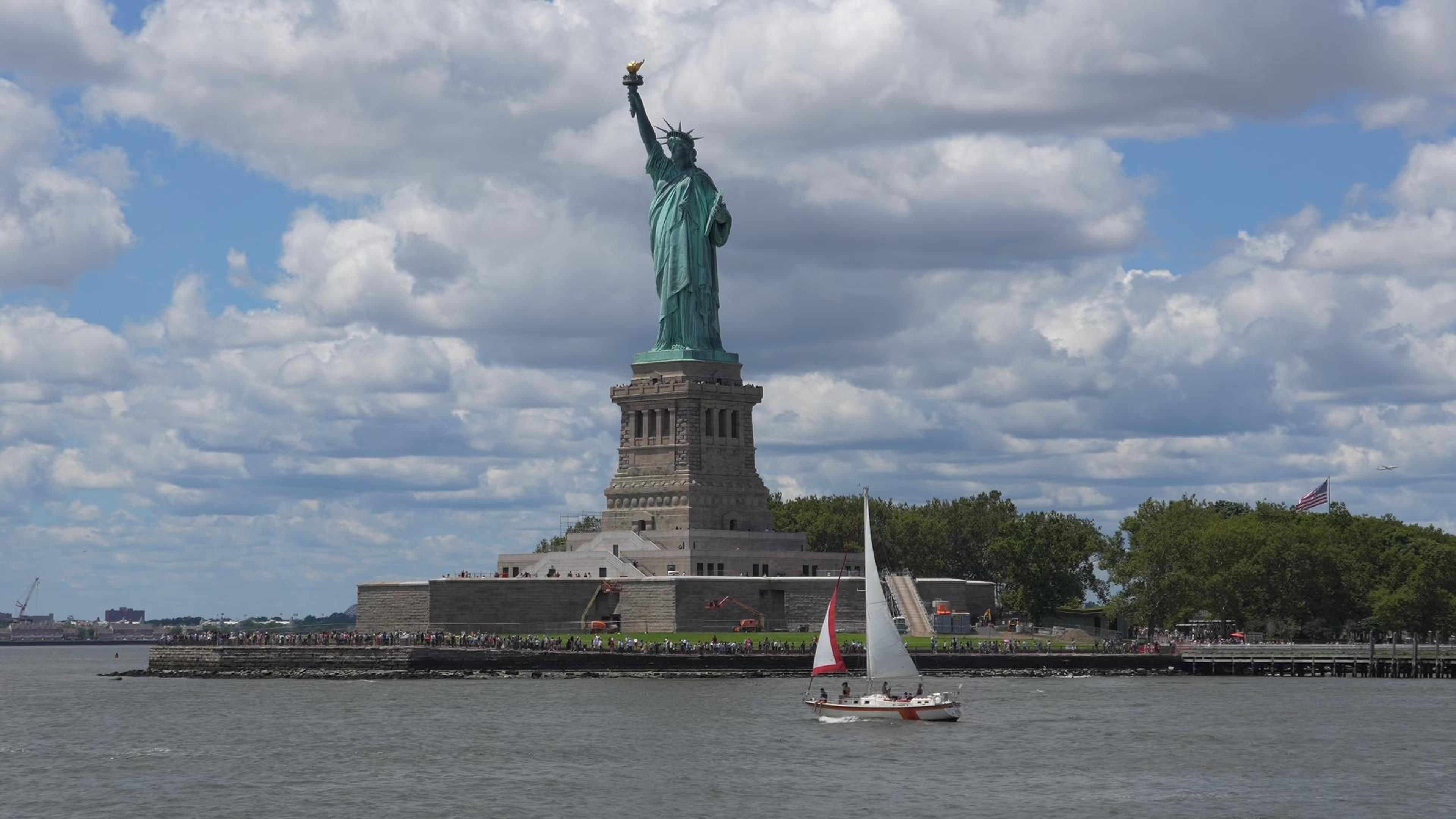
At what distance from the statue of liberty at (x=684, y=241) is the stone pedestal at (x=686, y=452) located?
1528 millimetres

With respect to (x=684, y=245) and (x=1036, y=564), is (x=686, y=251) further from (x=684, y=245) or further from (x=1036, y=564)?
(x=1036, y=564)

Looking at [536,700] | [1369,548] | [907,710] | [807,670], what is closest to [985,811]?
[907,710]

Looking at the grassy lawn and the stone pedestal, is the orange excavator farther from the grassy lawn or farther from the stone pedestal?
the stone pedestal

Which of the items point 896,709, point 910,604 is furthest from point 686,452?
point 896,709

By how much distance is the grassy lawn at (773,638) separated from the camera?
367 feet

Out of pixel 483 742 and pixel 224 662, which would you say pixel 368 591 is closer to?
pixel 224 662

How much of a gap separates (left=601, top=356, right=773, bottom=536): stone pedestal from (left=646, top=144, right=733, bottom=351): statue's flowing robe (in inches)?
88.2

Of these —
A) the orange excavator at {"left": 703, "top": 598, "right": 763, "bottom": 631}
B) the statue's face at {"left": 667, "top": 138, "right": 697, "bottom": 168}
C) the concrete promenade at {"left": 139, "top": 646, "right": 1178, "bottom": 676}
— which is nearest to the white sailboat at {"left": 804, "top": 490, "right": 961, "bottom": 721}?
the concrete promenade at {"left": 139, "top": 646, "right": 1178, "bottom": 676}

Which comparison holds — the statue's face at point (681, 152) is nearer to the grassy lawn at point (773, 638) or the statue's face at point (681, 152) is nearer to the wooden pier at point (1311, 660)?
the grassy lawn at point (773, 638)

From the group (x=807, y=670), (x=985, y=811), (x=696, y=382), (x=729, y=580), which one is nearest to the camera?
(x=985, y=811)

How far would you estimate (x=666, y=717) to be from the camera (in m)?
85.4

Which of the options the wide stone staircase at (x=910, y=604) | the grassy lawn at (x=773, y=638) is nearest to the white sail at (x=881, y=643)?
the grassy lawn at (x=773, y=638)

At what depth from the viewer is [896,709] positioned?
82875 millimetres

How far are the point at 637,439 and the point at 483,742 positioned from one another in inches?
1978
